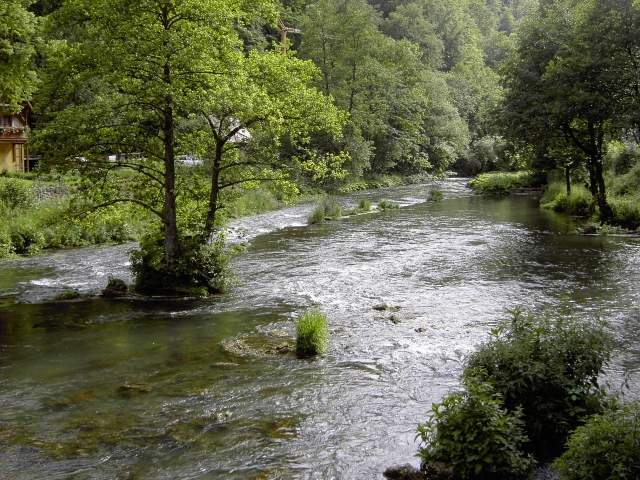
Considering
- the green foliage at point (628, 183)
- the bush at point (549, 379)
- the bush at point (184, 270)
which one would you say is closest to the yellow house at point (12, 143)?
the bush at point (184, 270)

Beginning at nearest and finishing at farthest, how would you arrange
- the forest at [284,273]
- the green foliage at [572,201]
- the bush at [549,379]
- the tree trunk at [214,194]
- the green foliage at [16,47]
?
1. the bush at [549,379]
2. the forest at [284,273]
3. the tree trunk at [214,194]
4. the green foliage at [16,47]
5. the green foliage at [572,201]

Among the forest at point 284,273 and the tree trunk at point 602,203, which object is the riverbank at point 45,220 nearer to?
the forest at point 284,273

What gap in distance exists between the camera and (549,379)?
30.4ft

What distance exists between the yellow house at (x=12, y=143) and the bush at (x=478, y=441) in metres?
49.1

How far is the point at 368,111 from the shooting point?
226ft

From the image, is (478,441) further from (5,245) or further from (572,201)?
(572,201)

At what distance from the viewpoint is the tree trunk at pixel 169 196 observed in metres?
19.5

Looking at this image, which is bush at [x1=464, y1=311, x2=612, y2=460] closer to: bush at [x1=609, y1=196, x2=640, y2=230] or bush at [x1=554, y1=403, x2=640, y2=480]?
bush at [x1=554, y1=403, x2=640, y2=480]

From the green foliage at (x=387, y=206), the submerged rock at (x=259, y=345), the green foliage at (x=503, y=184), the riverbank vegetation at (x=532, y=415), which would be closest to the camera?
the riverbank vegetation at (x=532, y=415)

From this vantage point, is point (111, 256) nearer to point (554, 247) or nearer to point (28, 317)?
point (28, 317)

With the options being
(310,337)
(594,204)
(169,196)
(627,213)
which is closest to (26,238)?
(169,196)

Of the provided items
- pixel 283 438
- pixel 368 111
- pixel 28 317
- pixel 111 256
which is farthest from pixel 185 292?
pixel 368 111

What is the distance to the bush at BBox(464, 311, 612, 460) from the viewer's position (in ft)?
29.9

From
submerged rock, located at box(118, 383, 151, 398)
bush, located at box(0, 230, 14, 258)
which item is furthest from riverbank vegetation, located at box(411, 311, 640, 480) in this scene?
bush, located at box(0, 230, 14, 258)
